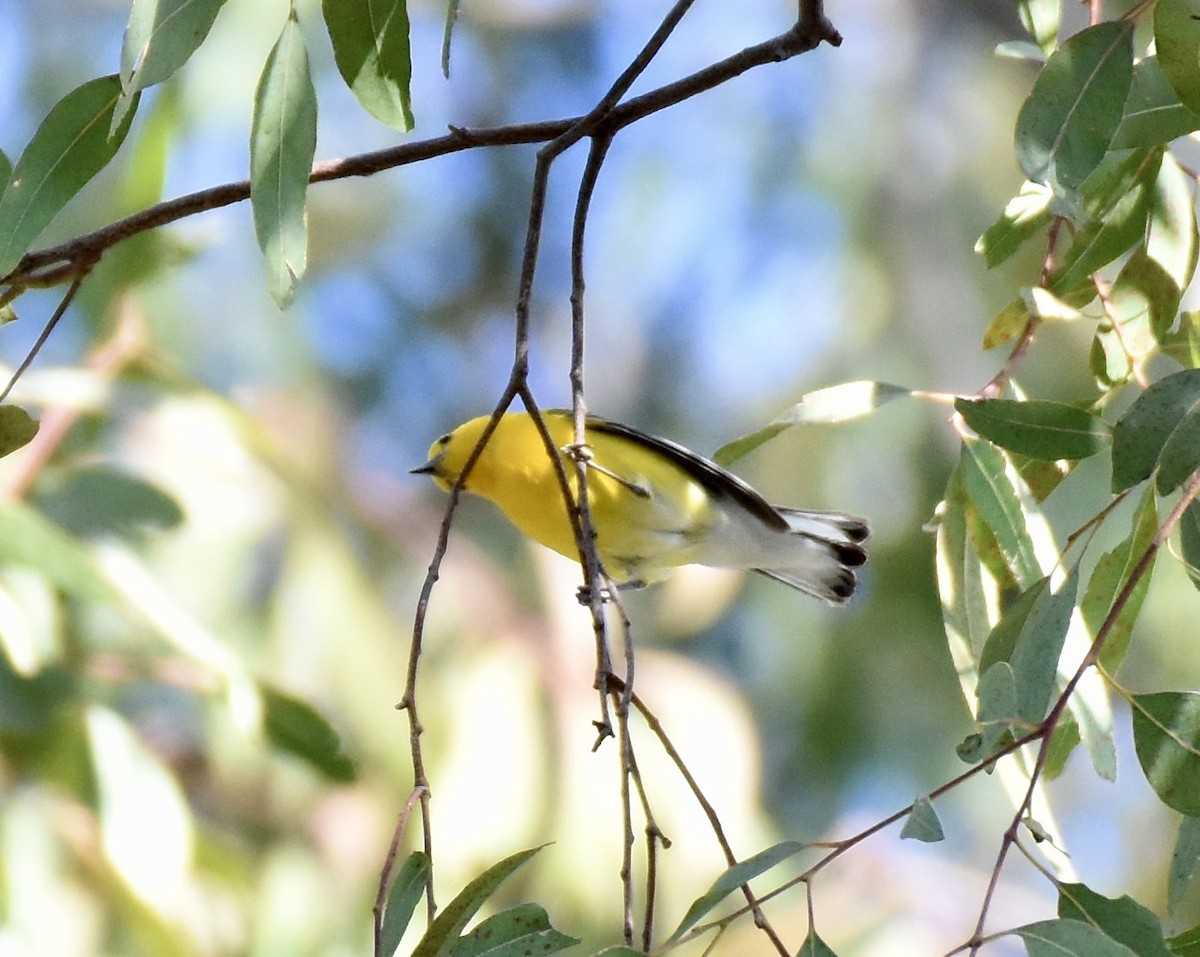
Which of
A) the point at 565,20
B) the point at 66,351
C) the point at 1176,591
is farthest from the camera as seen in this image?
the point at 565,20

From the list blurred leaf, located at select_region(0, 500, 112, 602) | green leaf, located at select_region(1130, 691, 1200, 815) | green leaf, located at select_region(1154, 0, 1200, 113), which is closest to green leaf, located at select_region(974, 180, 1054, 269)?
green leaf, located at select_region(1154, 0, 1200, 113)

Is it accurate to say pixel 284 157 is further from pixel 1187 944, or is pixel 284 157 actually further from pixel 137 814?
pixel 137 814

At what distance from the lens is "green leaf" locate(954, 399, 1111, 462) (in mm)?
1163

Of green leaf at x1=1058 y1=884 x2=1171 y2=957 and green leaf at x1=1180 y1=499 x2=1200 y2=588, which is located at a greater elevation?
green leaf at x1=1180 y1=499 x2=1200 y2=588

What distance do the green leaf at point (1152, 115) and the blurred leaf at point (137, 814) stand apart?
5.90 ft

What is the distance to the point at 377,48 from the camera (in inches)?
43.3

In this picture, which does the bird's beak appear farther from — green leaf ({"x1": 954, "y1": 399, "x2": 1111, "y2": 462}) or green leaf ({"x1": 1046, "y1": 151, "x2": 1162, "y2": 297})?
green leaf ({"x1": 954, "y1": 399, "x2": 1111, "y2": 462})

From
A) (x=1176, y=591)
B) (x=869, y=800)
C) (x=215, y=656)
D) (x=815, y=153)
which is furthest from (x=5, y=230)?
(x=815, y=153)

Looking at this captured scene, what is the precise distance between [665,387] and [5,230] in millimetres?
4168

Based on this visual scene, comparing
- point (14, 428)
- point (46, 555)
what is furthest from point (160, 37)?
point (46, 555)

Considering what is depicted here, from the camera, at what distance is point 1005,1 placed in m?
4.77

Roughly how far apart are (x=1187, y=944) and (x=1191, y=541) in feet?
1.06

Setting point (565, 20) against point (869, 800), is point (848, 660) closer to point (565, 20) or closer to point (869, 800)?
point (869, 800)

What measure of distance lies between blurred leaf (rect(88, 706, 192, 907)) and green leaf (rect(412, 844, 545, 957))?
4.72ft
